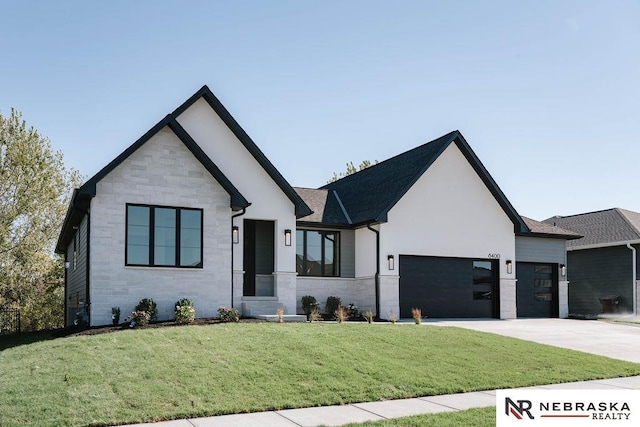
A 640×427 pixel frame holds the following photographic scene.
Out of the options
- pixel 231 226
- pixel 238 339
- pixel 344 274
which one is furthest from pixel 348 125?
pixel 238 339

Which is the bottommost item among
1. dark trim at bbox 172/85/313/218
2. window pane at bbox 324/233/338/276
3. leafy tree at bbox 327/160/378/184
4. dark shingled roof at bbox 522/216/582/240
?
window pane at bbox 324/233/338/276

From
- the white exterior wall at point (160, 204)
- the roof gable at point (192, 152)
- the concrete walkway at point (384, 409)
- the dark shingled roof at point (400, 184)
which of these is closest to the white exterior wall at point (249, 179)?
the roof gable at point (192, 152)

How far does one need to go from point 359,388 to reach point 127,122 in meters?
15.4

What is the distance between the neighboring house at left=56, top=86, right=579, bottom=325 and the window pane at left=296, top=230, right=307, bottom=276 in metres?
0.04

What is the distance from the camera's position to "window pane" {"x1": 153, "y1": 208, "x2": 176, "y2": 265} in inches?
720

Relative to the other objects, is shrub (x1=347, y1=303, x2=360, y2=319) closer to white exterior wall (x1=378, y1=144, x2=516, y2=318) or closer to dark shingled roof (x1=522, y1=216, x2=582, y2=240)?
white exterior wall (x1=378, y1=144, x2=516, y2=318)

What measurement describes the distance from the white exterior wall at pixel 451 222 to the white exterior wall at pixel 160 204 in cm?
642

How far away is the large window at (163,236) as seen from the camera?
18031 millimetres

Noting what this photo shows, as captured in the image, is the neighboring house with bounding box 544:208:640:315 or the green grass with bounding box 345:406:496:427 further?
the neighboring house with bounding box 544:208:640:315

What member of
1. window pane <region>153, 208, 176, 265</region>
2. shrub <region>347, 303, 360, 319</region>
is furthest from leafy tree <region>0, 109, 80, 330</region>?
shrub <region>347, 303, 360, 319</region>

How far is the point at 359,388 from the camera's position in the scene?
35.9 ft

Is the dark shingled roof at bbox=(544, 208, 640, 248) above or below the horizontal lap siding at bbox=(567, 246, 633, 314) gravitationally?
above

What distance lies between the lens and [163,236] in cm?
1842

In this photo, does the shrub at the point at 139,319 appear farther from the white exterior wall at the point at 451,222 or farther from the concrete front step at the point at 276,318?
the white exterior wall at the point at 451,222
